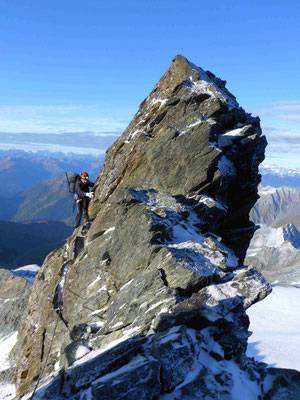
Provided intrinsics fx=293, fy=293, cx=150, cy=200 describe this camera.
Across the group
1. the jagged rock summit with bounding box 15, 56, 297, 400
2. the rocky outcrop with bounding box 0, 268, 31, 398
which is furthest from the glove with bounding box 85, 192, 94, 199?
the rocky outcrop with bounding box 0, 268, 31, 398

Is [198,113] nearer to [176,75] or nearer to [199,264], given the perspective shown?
[176,75]

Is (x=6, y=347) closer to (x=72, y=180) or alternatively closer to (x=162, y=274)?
(x=72, y=180)

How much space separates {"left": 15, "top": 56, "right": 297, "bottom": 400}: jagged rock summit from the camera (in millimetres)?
12492

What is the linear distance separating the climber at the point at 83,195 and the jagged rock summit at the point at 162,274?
1.17 meters

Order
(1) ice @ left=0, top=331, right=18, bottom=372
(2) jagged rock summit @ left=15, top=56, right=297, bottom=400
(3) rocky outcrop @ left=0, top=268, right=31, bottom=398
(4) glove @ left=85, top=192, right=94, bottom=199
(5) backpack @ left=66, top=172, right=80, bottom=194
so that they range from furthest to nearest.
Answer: (1) ice @ left=0, top=331, right=18, bottom=372, (3) rocky outcrop @ left=0, top=268, right=31, bottom=398, (4) glove @ left=85, top=192, right=94, bottom=199, (5) backpack @ left=66, top=172, right=80, bottom=194, (2) jagged rock summit @ left=15, top=56, right=297, bottom=400

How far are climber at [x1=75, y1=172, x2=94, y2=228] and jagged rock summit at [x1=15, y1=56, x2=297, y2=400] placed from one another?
1.17 metres

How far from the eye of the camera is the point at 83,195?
30438 mm

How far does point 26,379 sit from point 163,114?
27129mm

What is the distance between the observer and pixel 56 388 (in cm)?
1249

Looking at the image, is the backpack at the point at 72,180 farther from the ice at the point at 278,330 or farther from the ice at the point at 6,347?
the ice at the point at 278,330

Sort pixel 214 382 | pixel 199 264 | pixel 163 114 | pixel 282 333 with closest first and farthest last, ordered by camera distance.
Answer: pixel 214 382 → pixel 199 264 → pixel 163 114 → pixel 282 333

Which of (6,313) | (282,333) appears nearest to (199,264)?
(6,313)

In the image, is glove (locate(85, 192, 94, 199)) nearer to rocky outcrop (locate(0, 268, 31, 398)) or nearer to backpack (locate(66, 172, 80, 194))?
backpack (locate(66, 172, 80, 194))

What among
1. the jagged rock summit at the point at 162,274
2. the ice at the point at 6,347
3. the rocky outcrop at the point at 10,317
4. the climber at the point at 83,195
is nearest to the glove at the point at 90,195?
the climber at the point at 83,195
